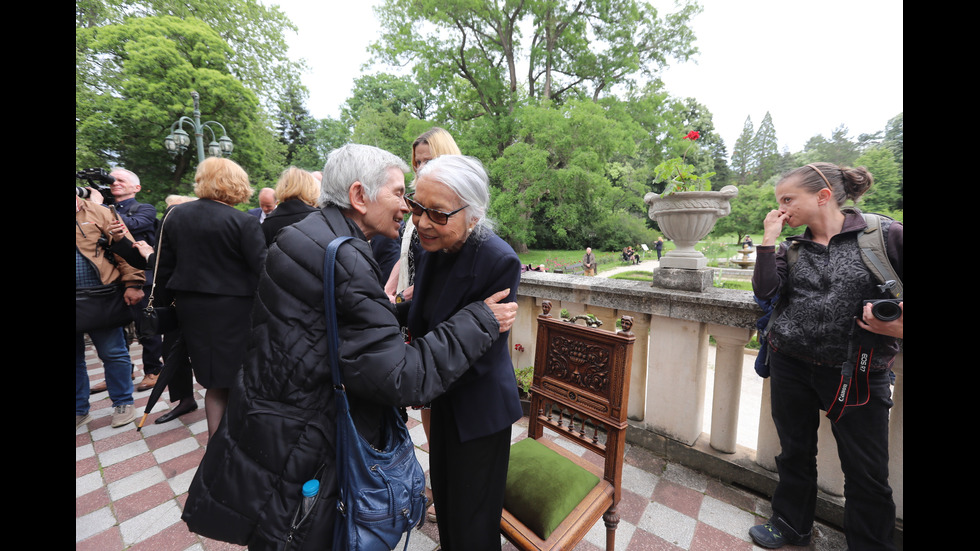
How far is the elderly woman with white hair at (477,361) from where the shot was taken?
1.22 metres

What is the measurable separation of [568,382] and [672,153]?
57.8 feet

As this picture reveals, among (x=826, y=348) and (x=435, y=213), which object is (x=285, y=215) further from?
(x=826, y=348)

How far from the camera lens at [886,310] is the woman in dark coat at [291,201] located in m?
3.14

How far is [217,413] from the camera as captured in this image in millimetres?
2541

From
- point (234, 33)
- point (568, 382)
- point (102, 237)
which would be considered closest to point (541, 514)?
point (568, 382)

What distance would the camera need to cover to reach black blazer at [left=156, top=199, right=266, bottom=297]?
92.2 inches

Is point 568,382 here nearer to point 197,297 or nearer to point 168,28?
point 197,297

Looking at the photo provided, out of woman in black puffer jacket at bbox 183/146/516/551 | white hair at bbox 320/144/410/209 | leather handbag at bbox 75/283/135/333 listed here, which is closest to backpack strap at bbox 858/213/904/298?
woman in black puffer jacket at bbox 183/146/516/551

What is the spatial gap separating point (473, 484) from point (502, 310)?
654 mm

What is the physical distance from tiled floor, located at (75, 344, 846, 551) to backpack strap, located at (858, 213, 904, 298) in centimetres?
144

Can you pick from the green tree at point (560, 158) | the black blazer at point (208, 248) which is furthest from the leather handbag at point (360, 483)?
the green tree at point (560, 158)

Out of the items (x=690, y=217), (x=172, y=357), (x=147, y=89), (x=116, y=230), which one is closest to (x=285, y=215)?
(x=172, y=357)

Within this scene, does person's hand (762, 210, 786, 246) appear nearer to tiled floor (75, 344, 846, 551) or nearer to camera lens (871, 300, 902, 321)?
camera lens (871, 300, 902, 321)

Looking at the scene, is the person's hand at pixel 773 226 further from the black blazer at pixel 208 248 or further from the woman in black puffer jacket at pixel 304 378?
the black blazer at pixel 208 248
